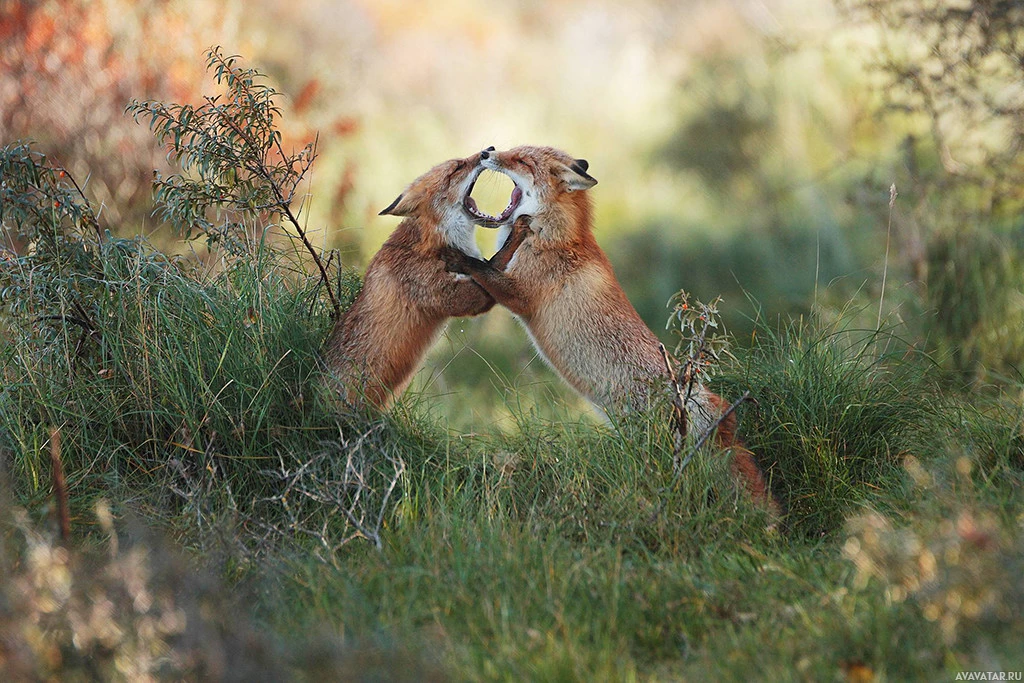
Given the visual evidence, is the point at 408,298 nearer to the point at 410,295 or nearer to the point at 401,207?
the point at 410,295

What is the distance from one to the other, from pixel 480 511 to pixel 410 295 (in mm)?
1598

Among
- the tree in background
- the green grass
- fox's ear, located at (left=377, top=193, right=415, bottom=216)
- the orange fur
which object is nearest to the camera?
the green grass

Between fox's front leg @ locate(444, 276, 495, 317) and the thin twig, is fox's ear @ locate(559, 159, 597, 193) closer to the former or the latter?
fox's front leg @ locate(444, 276, 495, 317)

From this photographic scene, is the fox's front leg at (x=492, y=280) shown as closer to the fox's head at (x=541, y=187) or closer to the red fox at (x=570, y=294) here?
the red fox at (x=570, y=294)

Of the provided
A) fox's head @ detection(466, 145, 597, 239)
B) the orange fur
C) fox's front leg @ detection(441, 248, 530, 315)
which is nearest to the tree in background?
fox's head @ detection(466, 145, 597, 239)

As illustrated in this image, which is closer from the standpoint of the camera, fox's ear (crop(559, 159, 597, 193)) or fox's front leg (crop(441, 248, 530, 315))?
fox's front leg (crop(441, 248, 530, 315))

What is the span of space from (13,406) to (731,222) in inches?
342

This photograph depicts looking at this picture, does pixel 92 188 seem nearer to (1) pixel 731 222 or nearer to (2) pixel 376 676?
(1) pixel 731 222

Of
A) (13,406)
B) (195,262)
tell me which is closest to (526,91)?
(195,262)

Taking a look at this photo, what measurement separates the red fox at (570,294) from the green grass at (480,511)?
0.34m

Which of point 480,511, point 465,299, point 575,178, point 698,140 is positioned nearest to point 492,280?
point 465,299

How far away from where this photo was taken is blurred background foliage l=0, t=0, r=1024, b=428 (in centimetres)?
762

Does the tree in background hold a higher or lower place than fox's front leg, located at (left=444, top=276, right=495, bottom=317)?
higher

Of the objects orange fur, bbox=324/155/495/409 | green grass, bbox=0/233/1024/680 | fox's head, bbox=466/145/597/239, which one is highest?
fox's head, bbox=466/145/597/239
